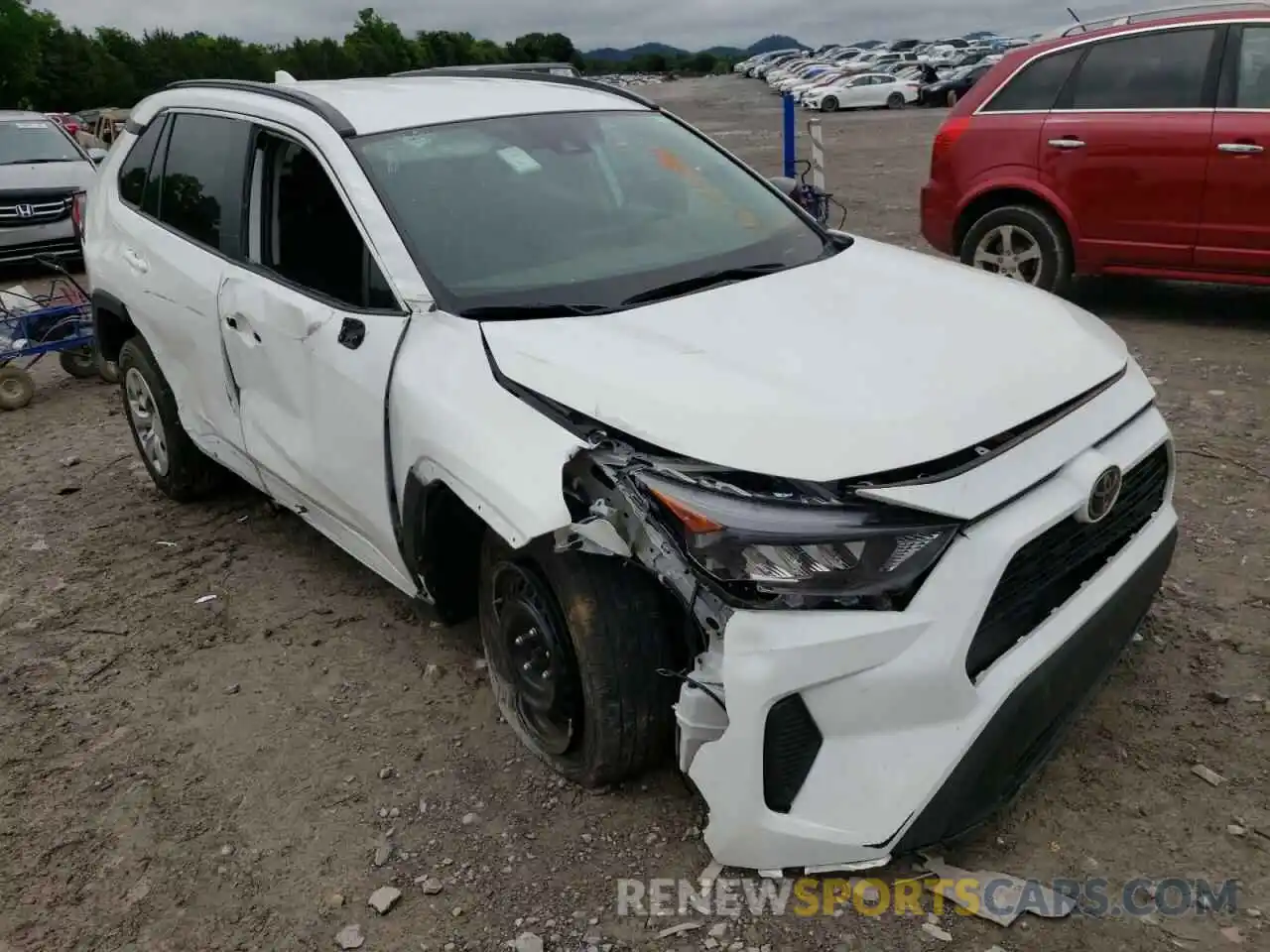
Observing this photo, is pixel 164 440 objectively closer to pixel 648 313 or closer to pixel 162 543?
pixel 162 543

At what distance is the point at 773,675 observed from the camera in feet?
7.30

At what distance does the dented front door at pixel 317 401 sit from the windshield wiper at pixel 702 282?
669 mm

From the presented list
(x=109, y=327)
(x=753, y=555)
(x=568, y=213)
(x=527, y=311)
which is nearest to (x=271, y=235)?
(x=568, y=213)

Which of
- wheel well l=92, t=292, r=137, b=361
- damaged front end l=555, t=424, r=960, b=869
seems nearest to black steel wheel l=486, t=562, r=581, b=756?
damaged front end l=555, t=424, r=960, b=869

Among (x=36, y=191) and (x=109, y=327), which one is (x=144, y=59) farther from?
(x=109, y=327)

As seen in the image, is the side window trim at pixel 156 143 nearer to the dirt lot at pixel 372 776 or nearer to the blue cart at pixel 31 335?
the dirt lot at pixel 372 776

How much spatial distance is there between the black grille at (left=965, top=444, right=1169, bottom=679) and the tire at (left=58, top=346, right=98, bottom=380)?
6927mm

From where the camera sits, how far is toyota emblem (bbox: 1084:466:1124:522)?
250 centimetres

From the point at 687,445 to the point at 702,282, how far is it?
3.23 ft

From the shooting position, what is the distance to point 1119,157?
6566 millimetres

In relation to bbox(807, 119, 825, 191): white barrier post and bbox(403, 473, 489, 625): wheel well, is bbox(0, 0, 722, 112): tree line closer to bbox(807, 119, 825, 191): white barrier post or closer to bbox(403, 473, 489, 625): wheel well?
bbox(807, 119, 825, 191): white barrier post

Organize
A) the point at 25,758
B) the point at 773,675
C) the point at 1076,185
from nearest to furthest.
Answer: the point at 773,675
the point at 25,758
the point at 1076,185

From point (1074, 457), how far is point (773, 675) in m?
0.91

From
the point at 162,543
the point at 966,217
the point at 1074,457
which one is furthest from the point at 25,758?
the point at 966,217
